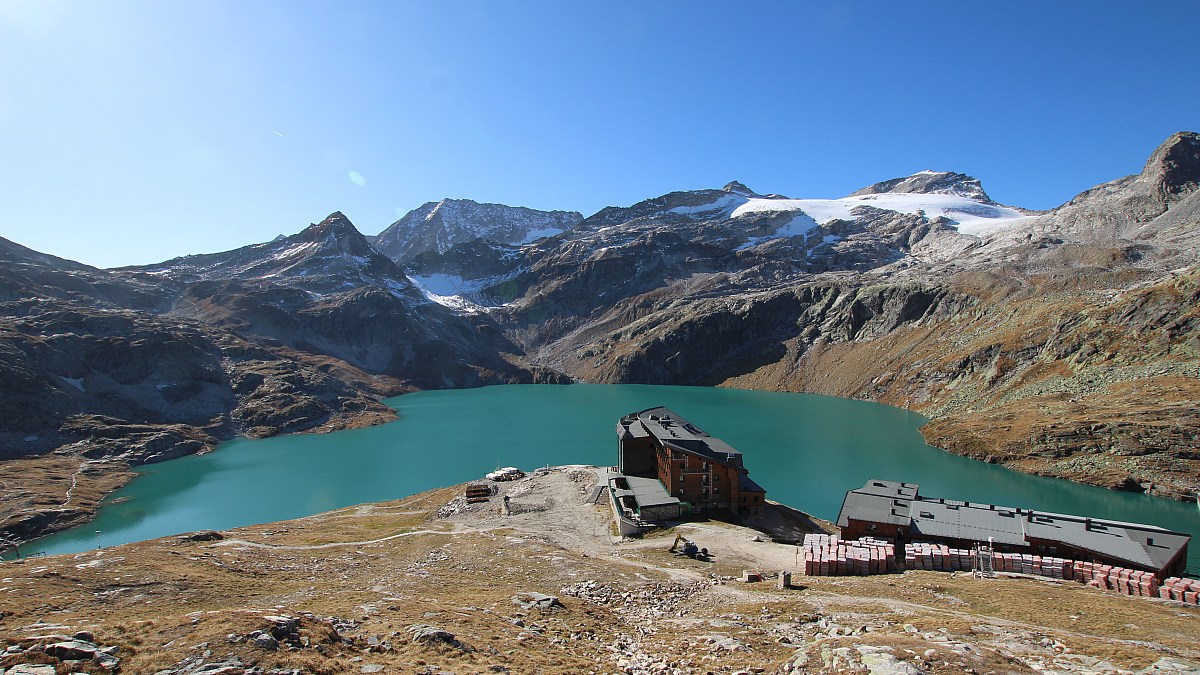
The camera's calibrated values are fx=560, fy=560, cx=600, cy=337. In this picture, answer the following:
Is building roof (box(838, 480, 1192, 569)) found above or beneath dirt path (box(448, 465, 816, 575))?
above

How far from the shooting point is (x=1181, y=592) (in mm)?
27625

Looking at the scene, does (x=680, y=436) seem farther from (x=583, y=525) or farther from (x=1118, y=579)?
(x=1118, y=579)

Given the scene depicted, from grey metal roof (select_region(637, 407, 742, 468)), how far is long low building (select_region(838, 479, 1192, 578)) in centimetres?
1073

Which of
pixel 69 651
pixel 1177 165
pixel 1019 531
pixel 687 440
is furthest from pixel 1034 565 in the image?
pixel 1177 165

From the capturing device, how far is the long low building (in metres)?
33.8

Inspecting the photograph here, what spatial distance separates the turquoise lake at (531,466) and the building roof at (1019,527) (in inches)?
436

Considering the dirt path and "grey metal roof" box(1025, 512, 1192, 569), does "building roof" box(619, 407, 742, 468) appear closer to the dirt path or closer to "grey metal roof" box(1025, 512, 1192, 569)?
the dirt path

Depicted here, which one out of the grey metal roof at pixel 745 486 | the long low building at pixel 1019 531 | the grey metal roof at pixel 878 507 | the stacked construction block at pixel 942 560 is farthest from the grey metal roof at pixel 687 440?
the stacked construction block at pixel 942 560

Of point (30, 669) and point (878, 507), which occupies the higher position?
point (30, 669)

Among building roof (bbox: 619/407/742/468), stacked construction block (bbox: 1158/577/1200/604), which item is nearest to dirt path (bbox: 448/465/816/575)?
building roof (bbox: 619/407/742/468)

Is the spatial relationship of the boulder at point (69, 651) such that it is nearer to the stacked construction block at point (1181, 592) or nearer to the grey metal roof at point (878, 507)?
the grey metal roof at point (878, 507)

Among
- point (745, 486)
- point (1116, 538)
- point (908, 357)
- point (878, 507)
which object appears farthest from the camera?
point (908, 357)

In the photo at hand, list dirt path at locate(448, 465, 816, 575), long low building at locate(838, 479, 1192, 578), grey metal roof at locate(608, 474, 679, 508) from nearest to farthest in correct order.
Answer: long low building at locate(838, 479, 1192, 578), dirt path at locate(448, 465, 816, 575), grey metal roof at locate(608, 474, 679, 508)

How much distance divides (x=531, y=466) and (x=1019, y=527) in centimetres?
5802
